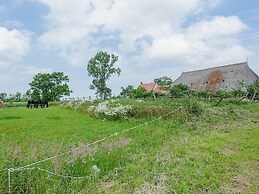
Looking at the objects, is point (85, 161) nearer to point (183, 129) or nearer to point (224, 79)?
point (183, 129)

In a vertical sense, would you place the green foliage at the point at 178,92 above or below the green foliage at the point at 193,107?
above

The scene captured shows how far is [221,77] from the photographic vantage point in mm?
31375

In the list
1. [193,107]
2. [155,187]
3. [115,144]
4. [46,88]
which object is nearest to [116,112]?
[193,107]

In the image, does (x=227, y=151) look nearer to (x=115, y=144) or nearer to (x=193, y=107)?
(x=115, y=144)

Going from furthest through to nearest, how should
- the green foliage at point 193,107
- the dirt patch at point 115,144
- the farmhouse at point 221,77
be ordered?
1. the farmhouse at point 221,77
2. the green foliage at point 193,107
3. the dirt patch at point 115,144

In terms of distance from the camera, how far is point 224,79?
101 feet

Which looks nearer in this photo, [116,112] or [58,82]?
[116,112]

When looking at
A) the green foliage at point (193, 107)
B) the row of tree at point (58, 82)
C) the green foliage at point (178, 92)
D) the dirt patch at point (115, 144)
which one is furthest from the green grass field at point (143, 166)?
the row of tree at point (58, 82)

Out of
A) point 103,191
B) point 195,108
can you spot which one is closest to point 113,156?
point 103,191

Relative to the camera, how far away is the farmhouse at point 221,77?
2898cm

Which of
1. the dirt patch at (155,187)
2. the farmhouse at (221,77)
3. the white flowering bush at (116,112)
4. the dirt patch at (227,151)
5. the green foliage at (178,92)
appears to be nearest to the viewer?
the dirt patch at (155,187)

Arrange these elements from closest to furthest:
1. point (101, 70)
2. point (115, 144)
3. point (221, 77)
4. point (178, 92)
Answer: point (115, 144) → point (178, 92) → point (221, 77) → point (101, 70)

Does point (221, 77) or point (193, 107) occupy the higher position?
point (221, 77)

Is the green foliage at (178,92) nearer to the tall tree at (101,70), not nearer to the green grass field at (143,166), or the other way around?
the green grass field at (143,166)
